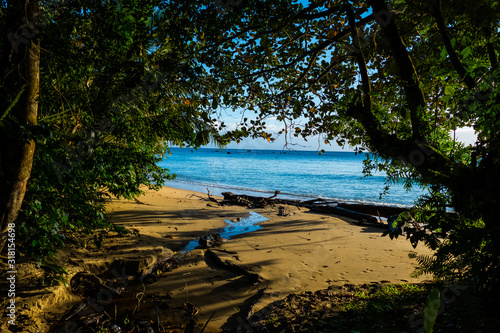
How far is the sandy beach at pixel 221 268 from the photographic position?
13.2ft

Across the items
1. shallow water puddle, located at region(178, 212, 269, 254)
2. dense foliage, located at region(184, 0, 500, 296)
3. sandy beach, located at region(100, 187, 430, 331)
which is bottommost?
shallow water puddle, located at region(178, 212, 269, 254)

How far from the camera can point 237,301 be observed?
14.3ft

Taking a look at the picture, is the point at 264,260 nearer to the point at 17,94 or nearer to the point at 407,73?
the point at 407,73

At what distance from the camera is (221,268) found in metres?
5.72

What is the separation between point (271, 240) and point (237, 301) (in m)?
3.62

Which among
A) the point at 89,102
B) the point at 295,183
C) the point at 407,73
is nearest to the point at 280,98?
the point at 407,73

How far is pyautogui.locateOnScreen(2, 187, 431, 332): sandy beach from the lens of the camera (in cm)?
402

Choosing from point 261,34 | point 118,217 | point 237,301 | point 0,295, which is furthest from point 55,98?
point 118,217

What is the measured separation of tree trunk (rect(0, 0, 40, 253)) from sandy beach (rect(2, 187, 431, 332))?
1593 mm

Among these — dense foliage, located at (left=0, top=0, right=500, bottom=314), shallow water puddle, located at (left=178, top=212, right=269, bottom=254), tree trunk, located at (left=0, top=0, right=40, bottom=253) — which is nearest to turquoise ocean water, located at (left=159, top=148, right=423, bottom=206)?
dense foliage, located at (left=0, top=0, right=500, bottom=314)

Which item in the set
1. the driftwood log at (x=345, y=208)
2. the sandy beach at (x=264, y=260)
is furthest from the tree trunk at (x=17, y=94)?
the driftwood log at (x=345, y=208)

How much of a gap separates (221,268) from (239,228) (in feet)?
12.8

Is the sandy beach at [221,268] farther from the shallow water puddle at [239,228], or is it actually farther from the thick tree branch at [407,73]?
the thick tree branch at [407,73]

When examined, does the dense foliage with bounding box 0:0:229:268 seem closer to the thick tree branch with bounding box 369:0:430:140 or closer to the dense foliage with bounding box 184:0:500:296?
the dense foliage with bounding box 184:0:500:296
